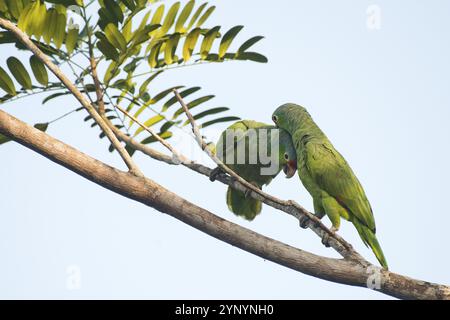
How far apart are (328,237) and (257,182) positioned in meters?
1.43

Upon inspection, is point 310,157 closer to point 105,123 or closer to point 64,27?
point 105,123

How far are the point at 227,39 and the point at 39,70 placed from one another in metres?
1.39

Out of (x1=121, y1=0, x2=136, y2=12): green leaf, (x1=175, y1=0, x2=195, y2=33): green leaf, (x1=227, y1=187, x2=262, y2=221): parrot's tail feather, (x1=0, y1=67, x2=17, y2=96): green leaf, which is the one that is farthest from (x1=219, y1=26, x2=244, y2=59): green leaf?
(x1=0, y1=67, x2=17, y2=96): green leaf

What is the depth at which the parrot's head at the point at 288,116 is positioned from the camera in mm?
5172

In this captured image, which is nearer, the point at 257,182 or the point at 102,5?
the point at 102,5

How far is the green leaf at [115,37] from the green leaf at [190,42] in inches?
21.6

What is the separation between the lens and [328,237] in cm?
409

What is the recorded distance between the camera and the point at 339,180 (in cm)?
457

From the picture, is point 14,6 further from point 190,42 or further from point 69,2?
point 190,42

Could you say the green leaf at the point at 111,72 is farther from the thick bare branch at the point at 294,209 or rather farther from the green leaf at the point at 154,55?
the thick bare branch at the point at 294,209

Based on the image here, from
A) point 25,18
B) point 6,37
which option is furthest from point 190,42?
point 6,37
